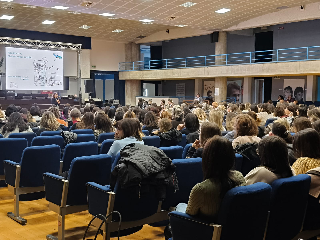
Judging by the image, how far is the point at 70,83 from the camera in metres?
21.7

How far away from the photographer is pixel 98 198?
10.7 ft

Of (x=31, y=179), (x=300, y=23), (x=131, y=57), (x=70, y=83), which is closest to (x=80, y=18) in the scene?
(x=70, y=83)

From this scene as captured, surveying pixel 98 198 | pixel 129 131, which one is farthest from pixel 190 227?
pixel 129 131

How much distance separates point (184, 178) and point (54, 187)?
4.31 ft

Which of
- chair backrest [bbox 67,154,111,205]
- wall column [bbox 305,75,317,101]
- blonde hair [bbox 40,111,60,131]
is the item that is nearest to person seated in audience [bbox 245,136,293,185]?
chair backrest [bbox 67,154,111,205]

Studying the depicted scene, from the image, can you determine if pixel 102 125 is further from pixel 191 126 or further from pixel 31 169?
pixel 31 169

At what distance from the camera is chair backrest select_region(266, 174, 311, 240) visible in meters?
2.70

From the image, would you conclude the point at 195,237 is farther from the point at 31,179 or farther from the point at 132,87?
the point at 132,87

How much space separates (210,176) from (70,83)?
66.2 feet

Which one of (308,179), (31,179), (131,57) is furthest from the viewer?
(131,57)

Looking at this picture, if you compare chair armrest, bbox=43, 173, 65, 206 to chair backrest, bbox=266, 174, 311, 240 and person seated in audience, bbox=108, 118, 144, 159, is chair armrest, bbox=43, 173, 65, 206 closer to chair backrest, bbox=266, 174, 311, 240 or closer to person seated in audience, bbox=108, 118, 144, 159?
person seated in audience, bbox=108, 118, 144, 159

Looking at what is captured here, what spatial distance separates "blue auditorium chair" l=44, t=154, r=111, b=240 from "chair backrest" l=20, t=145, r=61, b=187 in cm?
50

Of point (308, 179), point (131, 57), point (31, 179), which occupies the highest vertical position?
point (131, 57)

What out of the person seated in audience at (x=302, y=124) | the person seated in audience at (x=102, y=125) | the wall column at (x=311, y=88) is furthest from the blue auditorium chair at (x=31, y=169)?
the wall column at (x=311, y=88)
